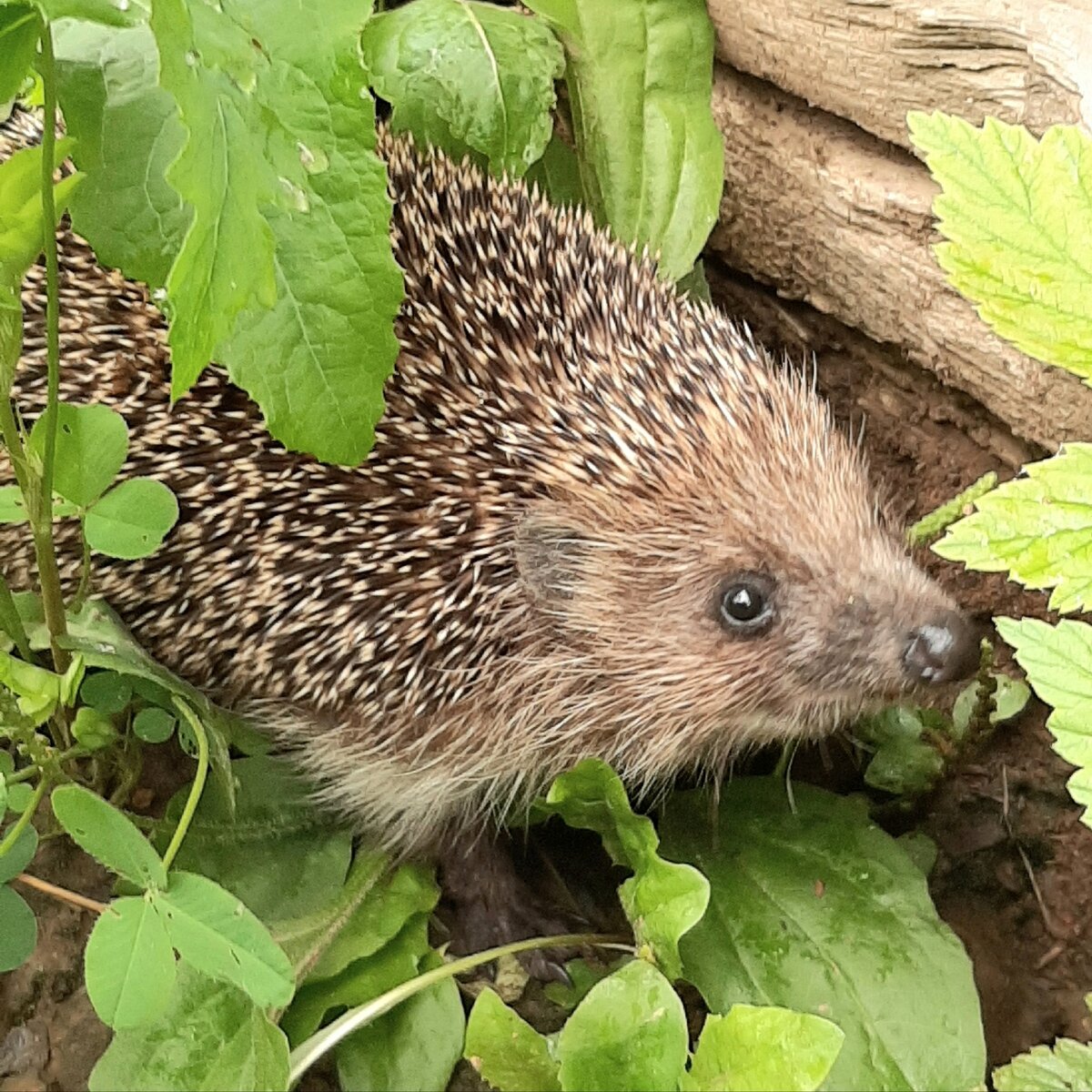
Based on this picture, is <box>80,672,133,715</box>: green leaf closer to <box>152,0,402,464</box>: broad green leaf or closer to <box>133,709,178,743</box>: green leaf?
<box>133,709,178,743</box>: green leaf

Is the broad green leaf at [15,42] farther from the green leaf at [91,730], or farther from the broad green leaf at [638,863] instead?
the broad green leaf at [638,863]

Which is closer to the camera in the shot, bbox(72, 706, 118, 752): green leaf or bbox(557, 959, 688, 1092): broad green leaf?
bbox(557, 959, 688, 1092): broad green leaf

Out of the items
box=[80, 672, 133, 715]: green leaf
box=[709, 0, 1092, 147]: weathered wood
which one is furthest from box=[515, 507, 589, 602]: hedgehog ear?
box=[709, 0, 1092, 147]: weathered wood

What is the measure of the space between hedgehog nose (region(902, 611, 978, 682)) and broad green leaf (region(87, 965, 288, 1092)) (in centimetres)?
127

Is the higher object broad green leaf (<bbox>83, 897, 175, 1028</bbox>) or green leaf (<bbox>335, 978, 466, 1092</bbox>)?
broad green leaf (<bbox>83, 897, 175, 1028</bbox>)

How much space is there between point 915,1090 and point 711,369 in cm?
132

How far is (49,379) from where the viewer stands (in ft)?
6.00

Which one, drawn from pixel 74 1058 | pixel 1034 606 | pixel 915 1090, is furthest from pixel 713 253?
pixel 74 1058

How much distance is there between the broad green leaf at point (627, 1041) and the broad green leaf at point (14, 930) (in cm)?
91

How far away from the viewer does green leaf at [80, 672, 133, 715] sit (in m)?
2.32

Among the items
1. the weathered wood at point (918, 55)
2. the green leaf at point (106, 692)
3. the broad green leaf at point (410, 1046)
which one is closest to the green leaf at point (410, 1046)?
the broad green leaf at point (410, 1046)

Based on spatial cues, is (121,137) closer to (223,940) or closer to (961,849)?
(223,940)

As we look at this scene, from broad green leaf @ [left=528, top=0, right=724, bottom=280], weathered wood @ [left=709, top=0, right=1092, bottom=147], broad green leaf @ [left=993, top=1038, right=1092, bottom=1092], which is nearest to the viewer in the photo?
broad green leaf @ [left=993, top=1038, right=1092, bottom=1092]

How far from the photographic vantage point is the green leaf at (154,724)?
2.37 meters
